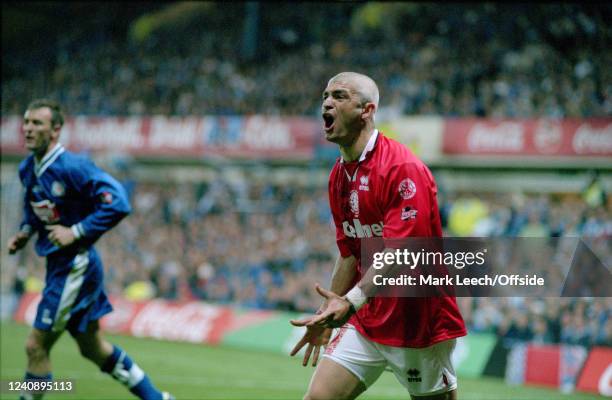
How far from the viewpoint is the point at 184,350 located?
15906 mm

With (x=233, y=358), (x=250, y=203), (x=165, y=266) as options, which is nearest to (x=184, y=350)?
(x=233, y=358)

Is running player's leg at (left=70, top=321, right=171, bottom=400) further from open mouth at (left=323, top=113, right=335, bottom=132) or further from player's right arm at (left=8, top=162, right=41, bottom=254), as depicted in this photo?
open mouth at (left=323, top=113, right=335, bottom=132)

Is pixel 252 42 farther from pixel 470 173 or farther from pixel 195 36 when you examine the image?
pixel 470 173

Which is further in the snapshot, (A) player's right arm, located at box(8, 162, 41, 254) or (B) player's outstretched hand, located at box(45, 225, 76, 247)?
(A) player's right arm, located at box(8, 162, 41, 254)

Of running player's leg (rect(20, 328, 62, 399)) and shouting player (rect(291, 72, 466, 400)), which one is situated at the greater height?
shouting player (rect(291, 72, 466, 400))

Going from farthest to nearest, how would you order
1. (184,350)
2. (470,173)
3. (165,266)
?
(470,173) → (165,266) → (184,350)

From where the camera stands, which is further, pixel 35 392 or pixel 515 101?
pixel 515 101

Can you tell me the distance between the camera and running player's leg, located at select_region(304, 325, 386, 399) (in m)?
4.75

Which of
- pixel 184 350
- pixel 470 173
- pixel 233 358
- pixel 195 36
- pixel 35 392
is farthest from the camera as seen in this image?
pixel 195 36

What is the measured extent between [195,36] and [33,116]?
19776 mm

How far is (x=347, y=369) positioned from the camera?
15.9 feet

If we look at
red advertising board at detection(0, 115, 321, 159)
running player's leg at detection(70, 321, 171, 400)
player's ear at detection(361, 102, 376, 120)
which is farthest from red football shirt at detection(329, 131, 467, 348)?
red advertising board at detection(0, 115, 321, 159)

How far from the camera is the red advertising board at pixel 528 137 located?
66.1ft

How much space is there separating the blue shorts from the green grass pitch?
6.97ft
